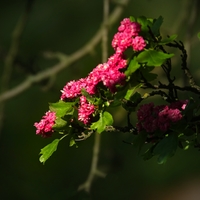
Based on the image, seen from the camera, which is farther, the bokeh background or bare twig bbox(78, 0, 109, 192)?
the bokeh background

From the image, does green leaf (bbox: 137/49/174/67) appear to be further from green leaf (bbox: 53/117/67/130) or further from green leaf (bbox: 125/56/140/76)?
green leaf (bbox: 53/117/67/130)

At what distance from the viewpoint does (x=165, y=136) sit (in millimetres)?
1021

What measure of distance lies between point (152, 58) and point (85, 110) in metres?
0.14

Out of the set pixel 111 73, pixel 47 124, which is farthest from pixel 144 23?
pixel 47 124

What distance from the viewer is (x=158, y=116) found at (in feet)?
3.31

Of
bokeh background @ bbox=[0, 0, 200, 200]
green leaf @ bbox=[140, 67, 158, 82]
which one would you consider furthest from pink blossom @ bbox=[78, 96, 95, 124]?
bokeh background @ bbox=[0, 0, 200, 200]

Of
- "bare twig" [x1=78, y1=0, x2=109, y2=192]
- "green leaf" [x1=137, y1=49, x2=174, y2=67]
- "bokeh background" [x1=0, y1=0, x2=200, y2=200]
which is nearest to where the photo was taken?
"green leaf" [x1=137, y1=49, x2=174, y2=67]

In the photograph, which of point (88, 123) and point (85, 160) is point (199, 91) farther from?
point (85, 160)

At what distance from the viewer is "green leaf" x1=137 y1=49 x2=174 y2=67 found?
983 millimetres

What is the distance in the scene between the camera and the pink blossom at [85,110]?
101cm

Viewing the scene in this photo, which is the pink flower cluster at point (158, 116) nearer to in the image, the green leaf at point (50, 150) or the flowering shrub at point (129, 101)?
the flowering shrub at point (129, 101)

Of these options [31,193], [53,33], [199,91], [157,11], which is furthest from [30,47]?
[199,91]

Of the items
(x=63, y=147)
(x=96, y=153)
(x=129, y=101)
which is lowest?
(x=129, y=101)

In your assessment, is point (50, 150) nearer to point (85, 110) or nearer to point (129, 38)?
point (85, 110)
